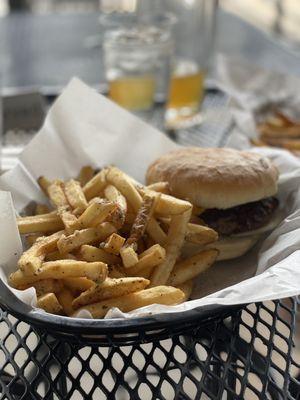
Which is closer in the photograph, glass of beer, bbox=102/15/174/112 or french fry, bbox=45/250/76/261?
french fry, bbox=45/250/76/261

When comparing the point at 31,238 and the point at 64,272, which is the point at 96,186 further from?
the point at 64,272

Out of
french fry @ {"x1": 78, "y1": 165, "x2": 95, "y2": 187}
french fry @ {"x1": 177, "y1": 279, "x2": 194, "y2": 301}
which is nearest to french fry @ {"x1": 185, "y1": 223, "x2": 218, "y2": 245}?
french fry @ {"x1": 177, "y1": 279, "x2": 194, "y2": 301}

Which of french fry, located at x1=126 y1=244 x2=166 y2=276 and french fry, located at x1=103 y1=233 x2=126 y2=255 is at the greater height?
french fry, located at x1=103 y1=233 x2=126 y2=255

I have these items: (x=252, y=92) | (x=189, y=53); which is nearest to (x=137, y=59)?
(x=189, y=53)

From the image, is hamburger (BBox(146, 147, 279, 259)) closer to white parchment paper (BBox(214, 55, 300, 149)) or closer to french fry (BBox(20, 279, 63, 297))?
french fry (BBox(20, 279, 63, 297))

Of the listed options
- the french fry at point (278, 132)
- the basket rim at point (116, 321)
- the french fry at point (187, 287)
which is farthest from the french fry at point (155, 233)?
the french fry at point (278, 132)
